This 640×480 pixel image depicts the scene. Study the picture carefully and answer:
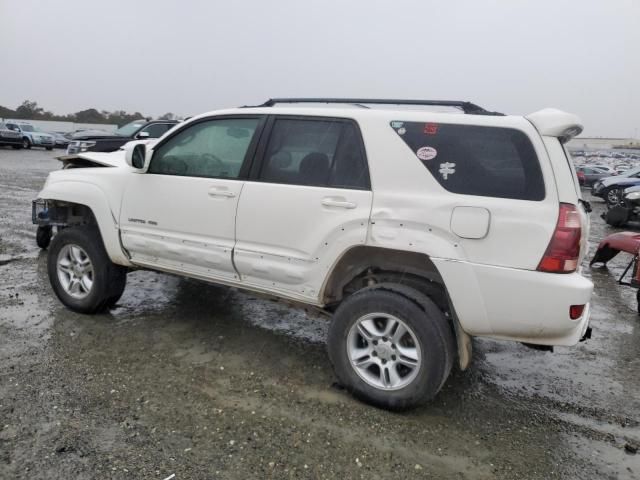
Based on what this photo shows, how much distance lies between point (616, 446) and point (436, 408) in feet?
3.47

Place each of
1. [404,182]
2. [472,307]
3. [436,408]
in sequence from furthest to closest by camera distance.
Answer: [436,408] < [404,182] < [472,307]

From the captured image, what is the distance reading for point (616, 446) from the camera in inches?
119

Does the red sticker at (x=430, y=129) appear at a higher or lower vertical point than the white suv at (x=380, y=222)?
higher

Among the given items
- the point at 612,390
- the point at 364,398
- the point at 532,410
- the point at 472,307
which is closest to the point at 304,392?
the point at 364,398

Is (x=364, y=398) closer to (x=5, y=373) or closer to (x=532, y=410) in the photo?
(x=532, y=410)

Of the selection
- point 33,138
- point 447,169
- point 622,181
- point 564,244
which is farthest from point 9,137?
point 564,244

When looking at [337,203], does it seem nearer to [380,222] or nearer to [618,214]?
[380,222]

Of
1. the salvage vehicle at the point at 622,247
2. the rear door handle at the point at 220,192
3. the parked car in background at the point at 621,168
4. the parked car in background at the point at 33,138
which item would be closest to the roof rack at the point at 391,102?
the rear door handle at the point at 220,192

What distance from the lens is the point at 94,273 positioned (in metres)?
4.42

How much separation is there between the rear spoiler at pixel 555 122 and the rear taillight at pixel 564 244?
1.41 feet

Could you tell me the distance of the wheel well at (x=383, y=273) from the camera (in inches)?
127

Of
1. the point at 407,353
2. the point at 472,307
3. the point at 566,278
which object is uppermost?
the point at 566,278

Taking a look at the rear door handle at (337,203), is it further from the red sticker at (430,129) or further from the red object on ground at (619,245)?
the red object on ground at (619,245)

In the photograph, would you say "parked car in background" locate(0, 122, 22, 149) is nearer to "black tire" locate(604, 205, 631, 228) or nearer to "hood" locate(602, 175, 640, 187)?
"hood" locate(602, 175, 640, 187)
